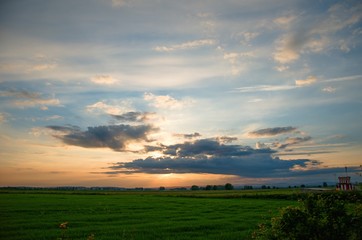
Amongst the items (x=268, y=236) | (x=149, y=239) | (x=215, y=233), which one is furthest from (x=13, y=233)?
(x=268, y=236)

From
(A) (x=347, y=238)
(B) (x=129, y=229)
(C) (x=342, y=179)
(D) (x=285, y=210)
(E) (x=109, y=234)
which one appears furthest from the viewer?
(C) (x=342, y=179)

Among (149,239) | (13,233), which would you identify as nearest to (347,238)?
(149,239)

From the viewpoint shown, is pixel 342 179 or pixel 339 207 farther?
pixel 342 179

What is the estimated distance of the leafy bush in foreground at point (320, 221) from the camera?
28.6ft

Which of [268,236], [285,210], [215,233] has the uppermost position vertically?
[285,210]

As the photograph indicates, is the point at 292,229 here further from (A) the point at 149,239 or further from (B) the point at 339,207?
(A) the point at 149,239

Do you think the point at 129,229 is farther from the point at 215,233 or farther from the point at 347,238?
the point at 347,238

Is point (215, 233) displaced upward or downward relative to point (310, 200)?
downward

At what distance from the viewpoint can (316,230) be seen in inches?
343

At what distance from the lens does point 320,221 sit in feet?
28.9

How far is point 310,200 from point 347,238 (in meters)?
1.36

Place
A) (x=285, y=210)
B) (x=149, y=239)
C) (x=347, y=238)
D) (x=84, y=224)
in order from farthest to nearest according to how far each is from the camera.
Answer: (x=84, y=224)
(x=149, y=239)
(x=285, y=210)
(x=347, y=238)

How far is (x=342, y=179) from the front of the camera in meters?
85.6

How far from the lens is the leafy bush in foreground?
8703 mm
